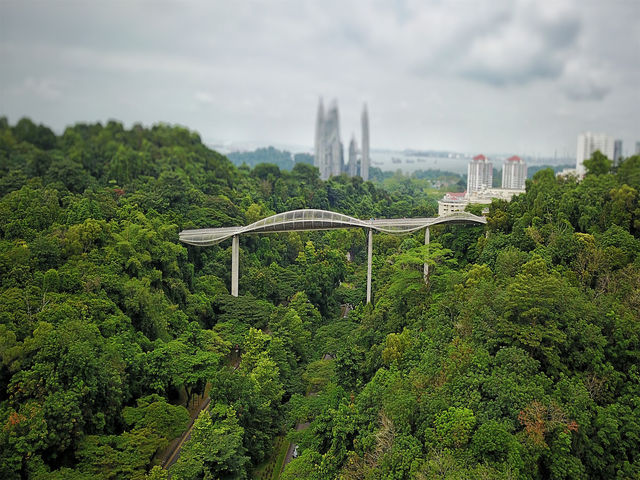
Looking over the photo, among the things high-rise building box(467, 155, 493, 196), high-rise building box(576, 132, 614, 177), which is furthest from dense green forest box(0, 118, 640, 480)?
high-rise building box(467, 155, 493, 196)

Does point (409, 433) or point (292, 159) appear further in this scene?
point (292, 159)

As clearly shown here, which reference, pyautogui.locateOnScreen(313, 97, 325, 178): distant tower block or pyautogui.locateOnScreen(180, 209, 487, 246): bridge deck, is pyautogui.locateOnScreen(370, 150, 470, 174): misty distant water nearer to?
pyautogui.locateOnScreen(313, 97, 325, 178): distant tower block

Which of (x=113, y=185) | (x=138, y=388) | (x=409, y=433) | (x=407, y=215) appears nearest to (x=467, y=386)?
(x=409, y=433)

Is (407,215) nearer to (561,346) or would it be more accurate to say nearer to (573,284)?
(573,284)

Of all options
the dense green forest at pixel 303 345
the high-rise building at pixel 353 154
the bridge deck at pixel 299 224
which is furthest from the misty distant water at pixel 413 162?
the dense green forest at pixel 303 345

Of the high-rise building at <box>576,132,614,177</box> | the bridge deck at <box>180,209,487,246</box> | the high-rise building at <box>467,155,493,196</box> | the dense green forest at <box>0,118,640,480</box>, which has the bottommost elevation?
the dense green forest at <box>0,118,640,480</box>

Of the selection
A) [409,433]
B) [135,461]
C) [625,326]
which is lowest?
[135,461]

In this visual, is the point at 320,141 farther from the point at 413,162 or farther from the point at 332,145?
the point at 413,162
